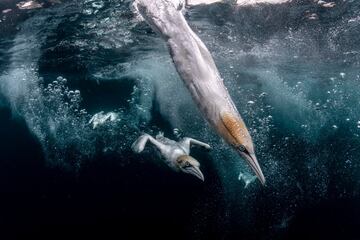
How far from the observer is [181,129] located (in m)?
27.5

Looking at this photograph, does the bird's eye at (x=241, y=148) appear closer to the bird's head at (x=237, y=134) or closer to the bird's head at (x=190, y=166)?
the bird's head at (x=237, y=134)

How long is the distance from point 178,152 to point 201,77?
13.4 ft

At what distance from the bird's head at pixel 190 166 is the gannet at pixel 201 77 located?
2999 millimetres

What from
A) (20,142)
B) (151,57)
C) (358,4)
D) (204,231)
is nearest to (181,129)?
(204,231)

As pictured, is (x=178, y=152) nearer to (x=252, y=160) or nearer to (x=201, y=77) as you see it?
(x=201, y=77)

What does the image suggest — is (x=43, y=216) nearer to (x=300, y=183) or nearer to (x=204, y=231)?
(x=204, y=231)

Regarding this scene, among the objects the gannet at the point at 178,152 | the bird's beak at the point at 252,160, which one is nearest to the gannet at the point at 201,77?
the bird's beak at the point at 252,160

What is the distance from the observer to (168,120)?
28578 mm

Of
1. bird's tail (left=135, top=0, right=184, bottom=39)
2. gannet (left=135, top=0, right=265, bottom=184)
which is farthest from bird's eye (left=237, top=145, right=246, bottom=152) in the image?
bird's tail (left=135, top=0, right=184, bottom=39)

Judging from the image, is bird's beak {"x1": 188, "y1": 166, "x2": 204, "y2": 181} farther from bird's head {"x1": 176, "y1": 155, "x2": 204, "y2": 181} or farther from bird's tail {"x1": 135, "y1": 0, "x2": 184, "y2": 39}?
bird's tail {"x1": 135, "y1": 0, "x2": 184, "y2": 39}

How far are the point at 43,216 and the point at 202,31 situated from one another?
3362cm

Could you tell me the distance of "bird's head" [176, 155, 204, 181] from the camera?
6.04 meters

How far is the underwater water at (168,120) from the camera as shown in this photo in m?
12.0

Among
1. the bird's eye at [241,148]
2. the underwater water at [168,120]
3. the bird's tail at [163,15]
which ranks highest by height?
the bird's tail at [163,15]
